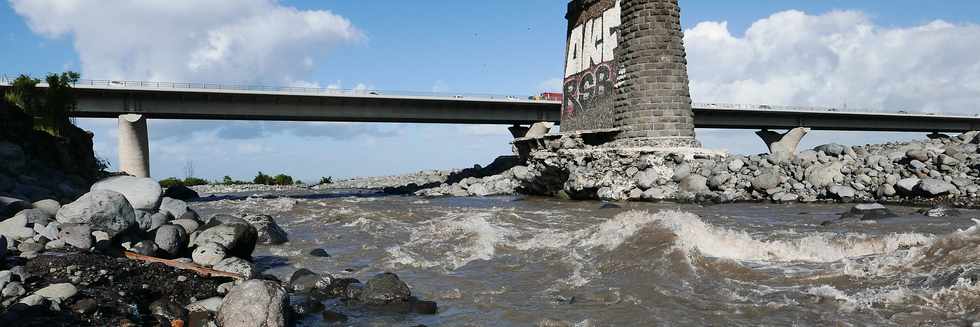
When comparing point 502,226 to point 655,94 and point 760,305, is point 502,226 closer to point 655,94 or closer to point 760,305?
point 760,305

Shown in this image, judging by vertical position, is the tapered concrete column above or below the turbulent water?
above

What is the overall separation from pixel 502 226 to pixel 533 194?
17994 millimetres

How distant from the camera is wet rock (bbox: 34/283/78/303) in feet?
19.4

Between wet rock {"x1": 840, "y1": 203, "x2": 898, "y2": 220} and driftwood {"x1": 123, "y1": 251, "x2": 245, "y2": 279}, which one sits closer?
driftwood {"x1": 123, "y1": 251, "x2": 245, "y2": 279}

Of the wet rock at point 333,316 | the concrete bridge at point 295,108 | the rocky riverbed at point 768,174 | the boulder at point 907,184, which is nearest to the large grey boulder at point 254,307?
the wet rock at point 333,316

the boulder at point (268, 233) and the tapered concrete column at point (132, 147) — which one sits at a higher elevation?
the tapered concrete column at point (132, 147)

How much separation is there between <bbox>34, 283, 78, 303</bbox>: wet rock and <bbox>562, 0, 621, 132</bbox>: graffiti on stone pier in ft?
76.9

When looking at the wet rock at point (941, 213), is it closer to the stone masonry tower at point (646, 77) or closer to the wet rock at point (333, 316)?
the stone masonry tower at point (646, 77)

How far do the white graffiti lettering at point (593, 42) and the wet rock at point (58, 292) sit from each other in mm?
23793

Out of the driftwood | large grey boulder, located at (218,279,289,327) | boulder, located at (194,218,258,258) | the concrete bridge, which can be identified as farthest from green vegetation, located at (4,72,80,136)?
large grey boulder, located at (218,279,289,327)

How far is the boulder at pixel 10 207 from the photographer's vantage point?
8984 millimetres

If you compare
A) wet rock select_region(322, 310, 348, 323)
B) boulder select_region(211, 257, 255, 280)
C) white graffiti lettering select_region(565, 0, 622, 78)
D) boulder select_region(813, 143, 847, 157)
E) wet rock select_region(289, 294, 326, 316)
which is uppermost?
white graffiti lettering select_region(565, 0, 622, 78)

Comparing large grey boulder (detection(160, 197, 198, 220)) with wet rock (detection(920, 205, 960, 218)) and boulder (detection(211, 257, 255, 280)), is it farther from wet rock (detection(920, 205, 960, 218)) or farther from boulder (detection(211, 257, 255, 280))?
wet rock (detection(920, 205, 960, 218))

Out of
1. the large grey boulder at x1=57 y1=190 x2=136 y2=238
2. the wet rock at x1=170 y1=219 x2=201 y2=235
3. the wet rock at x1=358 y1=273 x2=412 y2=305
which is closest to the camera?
the wet rock at x1=358 y1=273 x2=412 y2=305
